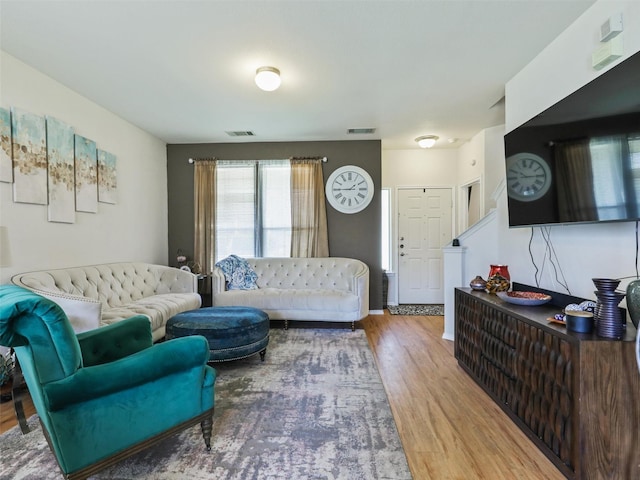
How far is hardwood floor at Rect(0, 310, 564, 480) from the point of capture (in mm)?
1602

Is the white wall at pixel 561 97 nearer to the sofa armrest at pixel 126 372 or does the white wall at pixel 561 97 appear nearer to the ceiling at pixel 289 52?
the ceiling at pixel 289 52

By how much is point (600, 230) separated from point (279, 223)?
3713mm

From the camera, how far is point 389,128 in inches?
170

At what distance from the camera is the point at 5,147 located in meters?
2.48

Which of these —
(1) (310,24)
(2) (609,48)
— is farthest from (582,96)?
(1) (310,24)

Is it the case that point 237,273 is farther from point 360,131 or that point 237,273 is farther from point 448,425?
point 448,425

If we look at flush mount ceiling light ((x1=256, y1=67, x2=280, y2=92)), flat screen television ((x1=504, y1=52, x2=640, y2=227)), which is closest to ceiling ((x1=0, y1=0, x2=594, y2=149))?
flush mount ceiling light ((x1=256, y1=67, x2=280, y2=92))

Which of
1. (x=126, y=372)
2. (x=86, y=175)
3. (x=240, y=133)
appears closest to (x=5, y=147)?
(x=86, y=175)

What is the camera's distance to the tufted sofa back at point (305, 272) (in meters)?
4.48

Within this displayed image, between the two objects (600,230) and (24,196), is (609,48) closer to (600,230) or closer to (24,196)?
(600,230)

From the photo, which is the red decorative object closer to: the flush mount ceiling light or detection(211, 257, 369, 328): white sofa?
detection(211, 257, 369, 328): white sofa

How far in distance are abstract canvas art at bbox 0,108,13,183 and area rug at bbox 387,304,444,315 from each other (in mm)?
4493

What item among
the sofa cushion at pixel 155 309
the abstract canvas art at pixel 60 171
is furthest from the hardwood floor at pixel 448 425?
the abstract canvas art at pixel 60 171

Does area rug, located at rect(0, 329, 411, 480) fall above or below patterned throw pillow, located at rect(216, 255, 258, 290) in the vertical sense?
below
